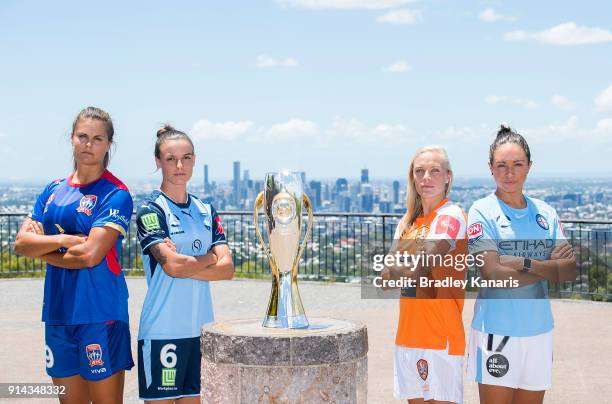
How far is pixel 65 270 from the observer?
185 inches

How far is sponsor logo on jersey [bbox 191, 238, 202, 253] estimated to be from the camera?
4.71 m

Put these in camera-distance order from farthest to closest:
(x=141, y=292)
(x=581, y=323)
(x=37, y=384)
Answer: (x=141, y=292) < (x=581, y=323) < (x=37, y=384)

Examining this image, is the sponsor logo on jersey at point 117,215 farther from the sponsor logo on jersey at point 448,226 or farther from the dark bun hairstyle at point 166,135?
the sponsor logo on jersey at point 448,226

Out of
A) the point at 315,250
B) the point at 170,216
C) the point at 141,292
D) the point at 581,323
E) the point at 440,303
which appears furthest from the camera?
the point at 315,250

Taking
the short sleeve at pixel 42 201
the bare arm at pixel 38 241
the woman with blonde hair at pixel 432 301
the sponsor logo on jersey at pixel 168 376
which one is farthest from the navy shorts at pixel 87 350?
the woman with blonde hair at pixel 432 301

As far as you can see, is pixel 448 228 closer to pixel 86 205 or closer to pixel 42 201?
pixel 86 205

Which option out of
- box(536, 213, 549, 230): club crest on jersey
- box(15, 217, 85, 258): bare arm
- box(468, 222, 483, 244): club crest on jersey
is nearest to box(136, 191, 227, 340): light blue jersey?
box(15, 217, 85, 258): bare arm

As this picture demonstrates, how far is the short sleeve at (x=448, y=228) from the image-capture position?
4.37 m

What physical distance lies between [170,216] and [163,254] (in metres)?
0.25

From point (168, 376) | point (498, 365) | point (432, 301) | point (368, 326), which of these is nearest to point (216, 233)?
point (168, 376)

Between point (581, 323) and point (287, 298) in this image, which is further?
point (581, 323)

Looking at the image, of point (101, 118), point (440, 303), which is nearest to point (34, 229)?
point (101, 118)

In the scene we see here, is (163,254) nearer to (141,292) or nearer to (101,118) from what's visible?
(101,118)

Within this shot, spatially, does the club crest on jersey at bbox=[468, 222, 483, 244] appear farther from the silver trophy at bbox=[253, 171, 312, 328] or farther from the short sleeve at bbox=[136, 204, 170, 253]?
the short sleeve at bbox=[136, 204, 170, 253]
